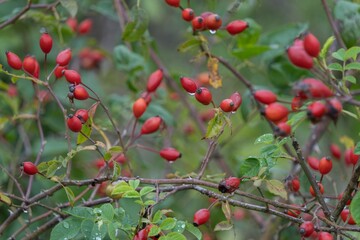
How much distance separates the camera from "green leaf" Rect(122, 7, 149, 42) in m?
2.47

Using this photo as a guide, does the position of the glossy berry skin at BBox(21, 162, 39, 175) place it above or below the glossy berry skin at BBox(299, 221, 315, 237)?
above

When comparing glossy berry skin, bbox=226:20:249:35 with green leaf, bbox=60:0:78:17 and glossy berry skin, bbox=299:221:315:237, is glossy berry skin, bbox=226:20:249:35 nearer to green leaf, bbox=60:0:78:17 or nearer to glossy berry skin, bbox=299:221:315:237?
green leaf, bbox=60:0:78:17

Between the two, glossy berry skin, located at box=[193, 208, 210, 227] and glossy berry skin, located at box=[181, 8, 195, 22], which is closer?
glossy berry skin, located at box=[193, 208, 210, 227]

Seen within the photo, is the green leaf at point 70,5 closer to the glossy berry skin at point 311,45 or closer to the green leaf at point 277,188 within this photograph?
the green leaf at point 277,188

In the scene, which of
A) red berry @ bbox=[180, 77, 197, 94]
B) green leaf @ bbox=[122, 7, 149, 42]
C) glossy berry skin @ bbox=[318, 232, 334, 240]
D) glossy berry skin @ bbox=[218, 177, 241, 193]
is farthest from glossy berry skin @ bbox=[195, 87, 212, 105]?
green leaf @ bbox=[122, 7, 149, 42]

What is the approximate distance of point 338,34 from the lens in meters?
2.54

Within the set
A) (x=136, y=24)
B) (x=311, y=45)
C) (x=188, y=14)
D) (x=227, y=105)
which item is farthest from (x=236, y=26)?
(x=311, y=45)

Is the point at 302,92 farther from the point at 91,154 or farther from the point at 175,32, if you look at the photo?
the point at 175,32

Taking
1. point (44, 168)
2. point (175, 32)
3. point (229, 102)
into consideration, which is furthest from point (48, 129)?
point (175, 32)

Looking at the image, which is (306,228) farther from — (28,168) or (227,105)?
(28,168)

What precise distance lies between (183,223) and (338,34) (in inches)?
48.6

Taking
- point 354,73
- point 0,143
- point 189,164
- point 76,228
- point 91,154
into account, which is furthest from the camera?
point 91,154

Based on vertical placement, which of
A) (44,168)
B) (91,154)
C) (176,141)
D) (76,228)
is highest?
(44,168)

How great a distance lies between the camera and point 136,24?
98.2 inches
